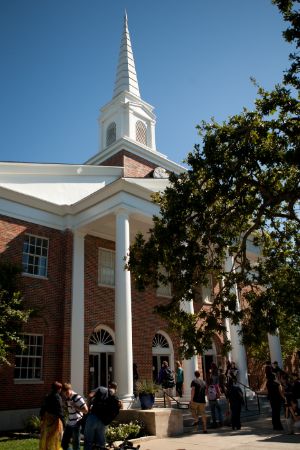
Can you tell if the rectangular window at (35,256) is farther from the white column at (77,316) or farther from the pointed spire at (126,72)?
the pointed spire at (126,72)

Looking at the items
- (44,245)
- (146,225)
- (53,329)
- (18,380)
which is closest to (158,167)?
(146,225)

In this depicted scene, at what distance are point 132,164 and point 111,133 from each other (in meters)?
3.59

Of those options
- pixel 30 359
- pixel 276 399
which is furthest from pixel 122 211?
pixel 276 399

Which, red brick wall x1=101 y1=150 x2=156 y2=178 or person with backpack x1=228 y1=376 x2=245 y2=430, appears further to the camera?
red brick wall x1=101 y1=150 x2=156 y2=178

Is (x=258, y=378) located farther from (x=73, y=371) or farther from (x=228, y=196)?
(x=228, y=196)

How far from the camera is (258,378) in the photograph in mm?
27031

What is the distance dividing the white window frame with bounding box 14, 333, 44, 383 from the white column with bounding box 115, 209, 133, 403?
140 inches

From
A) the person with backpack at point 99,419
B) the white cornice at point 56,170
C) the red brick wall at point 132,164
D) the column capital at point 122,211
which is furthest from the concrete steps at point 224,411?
the red brick wall at point 132,164

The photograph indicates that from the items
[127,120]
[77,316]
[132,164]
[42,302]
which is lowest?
[77,316]

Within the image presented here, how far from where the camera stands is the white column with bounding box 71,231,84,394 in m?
16.7

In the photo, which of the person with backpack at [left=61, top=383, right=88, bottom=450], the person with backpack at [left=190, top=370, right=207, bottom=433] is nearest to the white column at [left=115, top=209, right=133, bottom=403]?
the person with backpack at [left=190, top=370, right=207, bottom=433]

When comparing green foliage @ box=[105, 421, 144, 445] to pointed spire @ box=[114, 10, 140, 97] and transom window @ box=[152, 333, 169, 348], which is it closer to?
transom window @ box=[152, 333, 169, 348]

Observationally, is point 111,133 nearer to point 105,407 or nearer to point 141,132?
point 141,132

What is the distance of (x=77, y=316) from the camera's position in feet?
58.0
